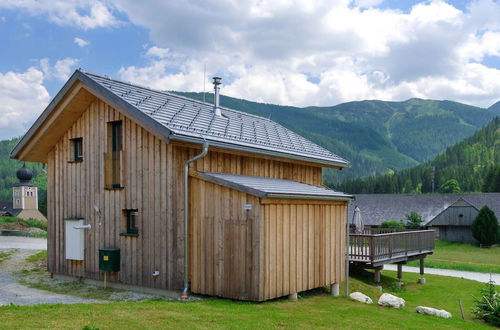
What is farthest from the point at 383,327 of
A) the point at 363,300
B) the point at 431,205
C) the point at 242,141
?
the point at 431,205

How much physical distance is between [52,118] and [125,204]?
12.9 feet

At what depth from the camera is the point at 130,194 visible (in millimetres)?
13992

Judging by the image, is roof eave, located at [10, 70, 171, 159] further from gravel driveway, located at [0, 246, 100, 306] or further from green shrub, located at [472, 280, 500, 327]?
green shrub, located at [472, 280, 500, 327]

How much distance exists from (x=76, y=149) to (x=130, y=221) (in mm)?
3598

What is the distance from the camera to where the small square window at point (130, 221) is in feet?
46.4

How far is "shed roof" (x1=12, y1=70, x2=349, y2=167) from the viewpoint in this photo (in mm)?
12844

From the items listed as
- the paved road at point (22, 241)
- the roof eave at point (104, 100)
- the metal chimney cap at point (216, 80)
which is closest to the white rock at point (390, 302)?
the roof eave at point (104, 100)

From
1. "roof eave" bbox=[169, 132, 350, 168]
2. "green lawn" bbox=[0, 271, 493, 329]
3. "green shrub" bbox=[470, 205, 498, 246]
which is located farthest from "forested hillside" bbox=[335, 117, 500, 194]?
"green lawn" bbox=[0, 271, 493, 329]

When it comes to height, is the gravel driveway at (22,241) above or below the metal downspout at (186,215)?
below

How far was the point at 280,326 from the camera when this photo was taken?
9555 millimetres

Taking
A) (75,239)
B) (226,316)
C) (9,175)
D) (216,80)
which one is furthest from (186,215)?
(9,175)

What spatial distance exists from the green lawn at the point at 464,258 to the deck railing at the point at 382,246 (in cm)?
933

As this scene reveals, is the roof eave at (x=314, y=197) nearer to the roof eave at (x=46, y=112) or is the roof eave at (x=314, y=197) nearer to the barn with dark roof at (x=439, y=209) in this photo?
the roof eave at (x=46, y=112)

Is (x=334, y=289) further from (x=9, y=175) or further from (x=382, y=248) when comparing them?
(x=9, y=175)
